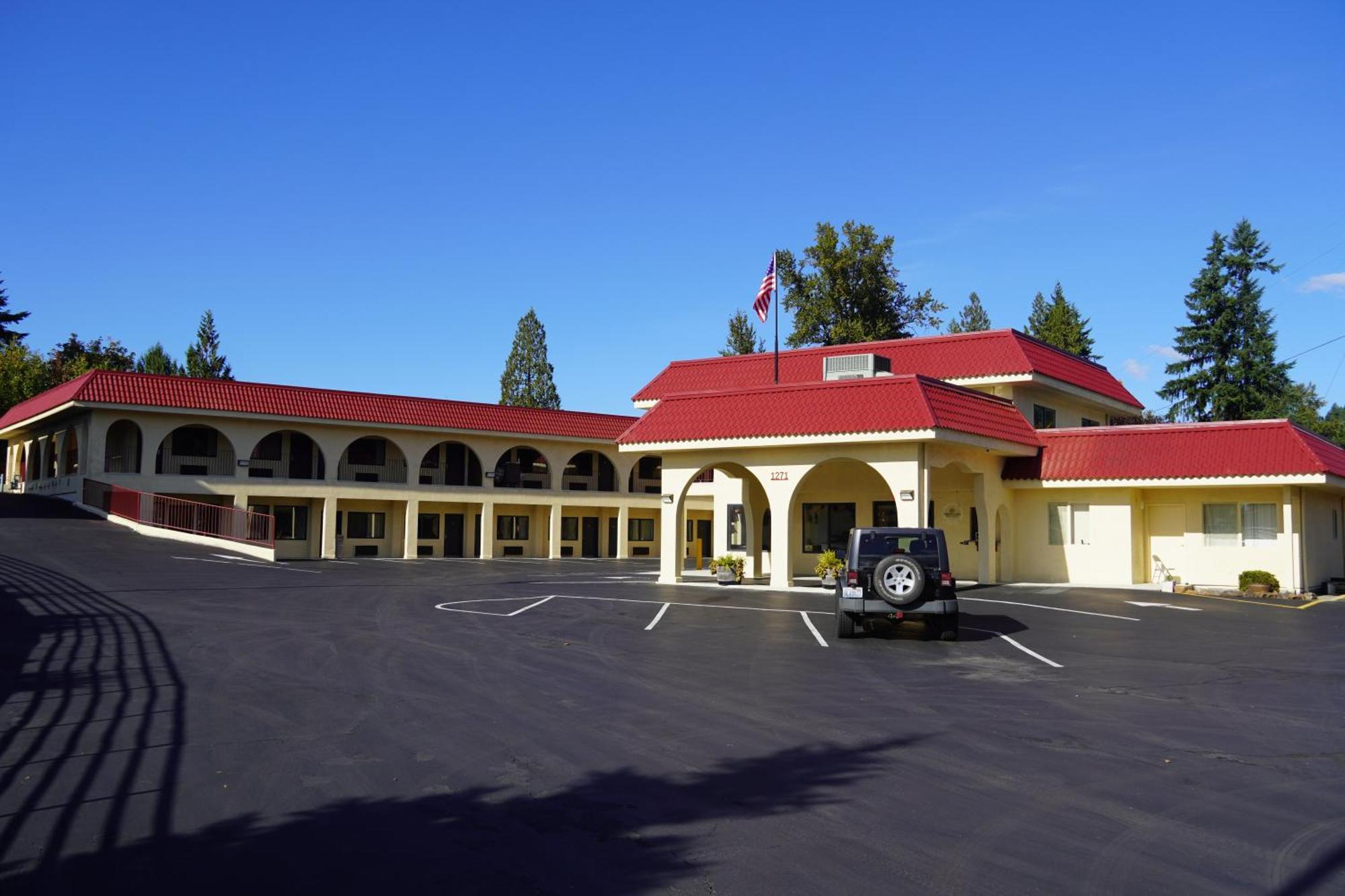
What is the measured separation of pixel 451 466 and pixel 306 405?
29.0 feet

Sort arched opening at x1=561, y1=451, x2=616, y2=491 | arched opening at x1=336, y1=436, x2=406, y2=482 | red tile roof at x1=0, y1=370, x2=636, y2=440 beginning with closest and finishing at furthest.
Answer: red tile roof at x1=0, y1=370, x2=636, y2=440 < arched opening at x1=336, y1=436, x2=406, y2=482 < arched opening at x1=561, y1=451, x2=616, y2=491

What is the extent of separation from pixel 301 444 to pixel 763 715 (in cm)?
3843

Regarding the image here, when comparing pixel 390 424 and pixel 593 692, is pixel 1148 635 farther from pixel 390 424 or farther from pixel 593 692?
pixel 390 424

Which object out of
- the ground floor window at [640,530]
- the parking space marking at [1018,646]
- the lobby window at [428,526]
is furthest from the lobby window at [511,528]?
the parking space marking at [1018,646]

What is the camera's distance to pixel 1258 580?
27281 millimetres

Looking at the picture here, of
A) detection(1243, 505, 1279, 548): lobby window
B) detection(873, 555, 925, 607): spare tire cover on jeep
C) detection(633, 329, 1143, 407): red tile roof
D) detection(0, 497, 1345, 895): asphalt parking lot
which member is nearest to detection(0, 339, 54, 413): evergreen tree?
detection(633, 329, 1143, 407): red tile roof

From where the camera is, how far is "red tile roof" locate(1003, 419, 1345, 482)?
27156 millimetres

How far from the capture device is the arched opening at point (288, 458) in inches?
1730

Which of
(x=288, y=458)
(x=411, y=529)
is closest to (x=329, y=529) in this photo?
(x=411, y=529)

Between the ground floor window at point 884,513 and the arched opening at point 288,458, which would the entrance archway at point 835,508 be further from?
the arched opening at point 288,458

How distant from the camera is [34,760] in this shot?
8289 mm

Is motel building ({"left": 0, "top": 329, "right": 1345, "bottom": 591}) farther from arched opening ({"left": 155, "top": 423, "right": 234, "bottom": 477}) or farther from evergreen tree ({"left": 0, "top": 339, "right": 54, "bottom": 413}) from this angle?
evergreen tree ({"left": 0, "top": 339, "right": 54, "bottom": 413})

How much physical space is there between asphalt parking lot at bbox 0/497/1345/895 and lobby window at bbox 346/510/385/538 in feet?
87.6

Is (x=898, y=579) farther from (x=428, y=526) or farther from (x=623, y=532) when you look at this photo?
(x=623, y=532)
